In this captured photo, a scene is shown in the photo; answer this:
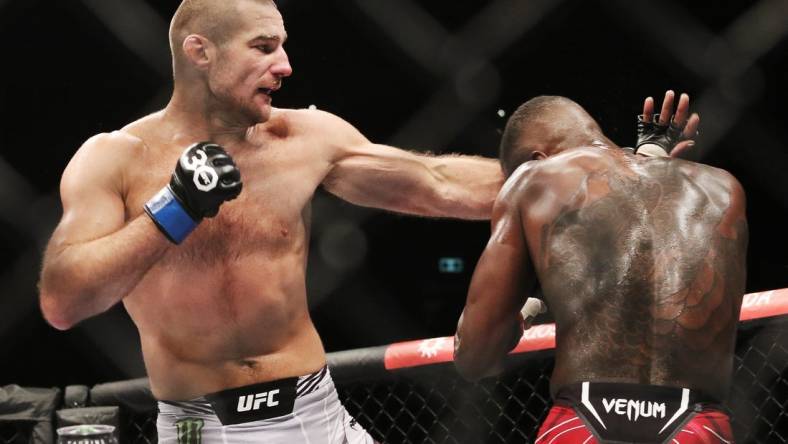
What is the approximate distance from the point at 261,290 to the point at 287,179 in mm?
268

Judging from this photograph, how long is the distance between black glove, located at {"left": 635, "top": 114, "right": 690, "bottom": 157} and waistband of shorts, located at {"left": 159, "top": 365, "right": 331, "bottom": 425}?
2.96 ft

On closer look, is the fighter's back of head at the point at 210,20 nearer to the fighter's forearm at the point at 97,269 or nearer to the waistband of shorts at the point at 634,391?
the fighter's forearm at the point at 97,269

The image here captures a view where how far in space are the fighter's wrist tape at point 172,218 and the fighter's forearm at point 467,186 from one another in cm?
79

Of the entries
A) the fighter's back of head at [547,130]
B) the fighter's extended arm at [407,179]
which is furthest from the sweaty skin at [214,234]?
the fighter's back of head at [547,130]

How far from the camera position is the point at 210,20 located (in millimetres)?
2293

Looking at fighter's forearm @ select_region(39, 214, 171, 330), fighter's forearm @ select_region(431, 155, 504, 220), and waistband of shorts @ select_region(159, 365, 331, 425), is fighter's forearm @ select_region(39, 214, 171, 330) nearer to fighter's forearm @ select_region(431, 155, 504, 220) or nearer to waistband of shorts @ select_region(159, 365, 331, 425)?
waistband of shorts @ select_region(159, 365, 331, 425)

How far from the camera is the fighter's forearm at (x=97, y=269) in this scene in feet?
6.58

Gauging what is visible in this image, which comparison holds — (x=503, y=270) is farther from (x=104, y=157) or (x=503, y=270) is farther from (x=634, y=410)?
(x=104, y=157)

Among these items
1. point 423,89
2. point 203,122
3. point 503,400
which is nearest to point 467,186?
point 203,122

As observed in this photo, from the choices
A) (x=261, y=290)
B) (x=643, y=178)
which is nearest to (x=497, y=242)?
(x=643, y=178)

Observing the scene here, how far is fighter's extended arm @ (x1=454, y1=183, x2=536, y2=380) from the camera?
190cm

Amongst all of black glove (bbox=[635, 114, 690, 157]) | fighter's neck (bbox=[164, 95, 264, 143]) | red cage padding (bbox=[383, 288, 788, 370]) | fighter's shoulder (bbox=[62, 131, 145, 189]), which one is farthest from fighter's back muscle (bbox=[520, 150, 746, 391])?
fighter's shoulder (bbox=[62, 131, 145, 189])

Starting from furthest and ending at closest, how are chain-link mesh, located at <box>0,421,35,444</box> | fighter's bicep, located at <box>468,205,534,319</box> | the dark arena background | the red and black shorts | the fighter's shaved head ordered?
the dark arena background, chain-link mesh, located at <box>0,421,35,444</box>, the fighter's shaved head, fighter's bicep, located at <box>468,205,534,319</box>, the red and black shorts

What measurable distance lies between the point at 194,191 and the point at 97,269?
256mm
